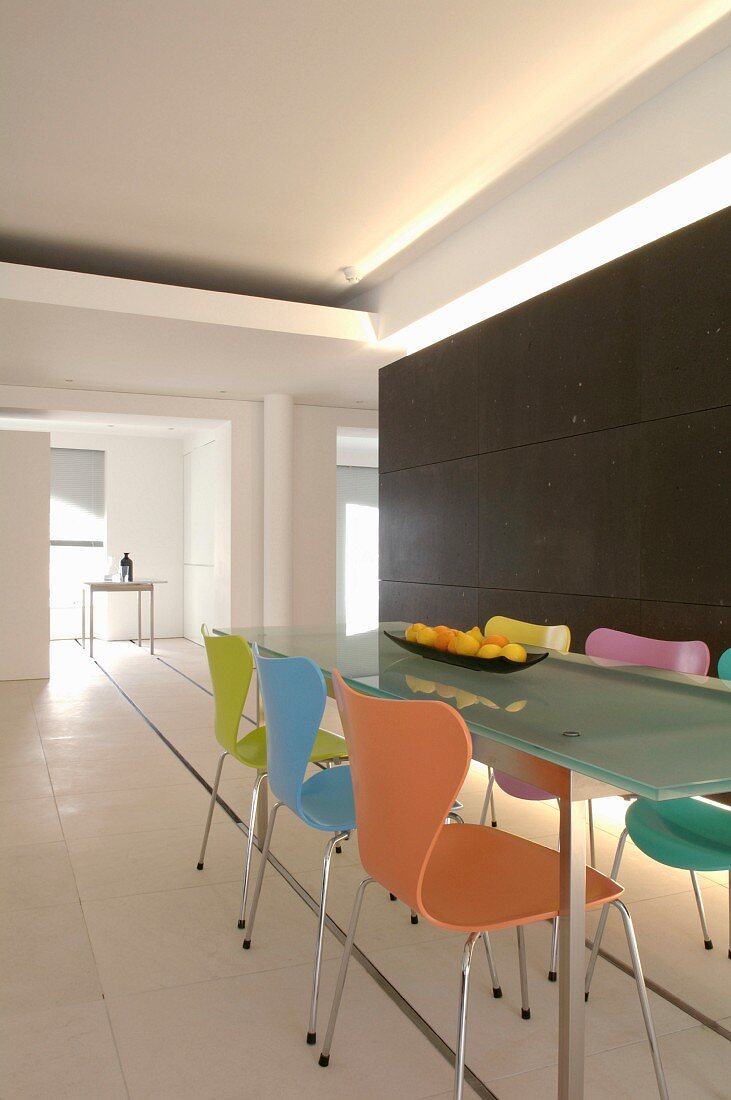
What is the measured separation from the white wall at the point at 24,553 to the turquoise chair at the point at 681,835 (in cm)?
616

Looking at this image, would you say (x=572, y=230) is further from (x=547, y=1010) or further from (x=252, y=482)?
(x=252, y=482)

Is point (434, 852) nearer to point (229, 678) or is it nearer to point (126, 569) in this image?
point (229, 678)

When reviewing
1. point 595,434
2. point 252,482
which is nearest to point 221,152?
point 595,434

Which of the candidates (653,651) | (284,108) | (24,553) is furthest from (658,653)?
(24,553)

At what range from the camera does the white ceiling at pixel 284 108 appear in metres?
3.25

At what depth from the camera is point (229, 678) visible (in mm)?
2758

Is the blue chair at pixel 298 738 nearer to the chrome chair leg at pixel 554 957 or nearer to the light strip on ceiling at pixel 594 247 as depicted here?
the chrome chair leg at pixel 554 957

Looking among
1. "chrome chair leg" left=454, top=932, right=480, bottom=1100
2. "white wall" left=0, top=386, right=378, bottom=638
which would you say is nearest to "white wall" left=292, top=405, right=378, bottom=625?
"white wall" left=0, top=386, right=378, bottom=638

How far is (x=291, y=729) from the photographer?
2.19 meters

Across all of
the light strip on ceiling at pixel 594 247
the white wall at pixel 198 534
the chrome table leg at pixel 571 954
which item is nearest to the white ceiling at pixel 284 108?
the light strip on ceiling at pixel 594 247

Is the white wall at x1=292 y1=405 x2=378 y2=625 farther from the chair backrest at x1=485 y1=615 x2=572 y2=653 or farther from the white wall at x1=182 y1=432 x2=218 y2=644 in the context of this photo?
the chair backrest at x1=485 y1=615 x2=572 y2=653

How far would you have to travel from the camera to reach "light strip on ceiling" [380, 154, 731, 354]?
3.59 metres

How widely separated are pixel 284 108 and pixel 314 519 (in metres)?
5.03

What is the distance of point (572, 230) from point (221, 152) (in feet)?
5.81
